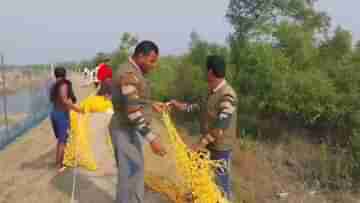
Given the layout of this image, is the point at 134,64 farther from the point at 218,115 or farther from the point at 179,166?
the point at 179,166

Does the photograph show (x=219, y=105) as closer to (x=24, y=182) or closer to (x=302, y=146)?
(x=24, y=182)

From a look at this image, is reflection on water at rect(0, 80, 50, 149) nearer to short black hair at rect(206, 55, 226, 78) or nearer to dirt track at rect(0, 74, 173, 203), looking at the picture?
dirt track at rect(0, 74, 173, 203)

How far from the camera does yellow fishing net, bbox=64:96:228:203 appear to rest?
398cm

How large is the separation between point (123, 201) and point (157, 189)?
51.3 inches

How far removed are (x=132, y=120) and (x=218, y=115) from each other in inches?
33.3

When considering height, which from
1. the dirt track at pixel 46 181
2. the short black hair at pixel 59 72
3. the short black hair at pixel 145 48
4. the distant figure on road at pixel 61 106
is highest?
the short black hair at pixel 145 48

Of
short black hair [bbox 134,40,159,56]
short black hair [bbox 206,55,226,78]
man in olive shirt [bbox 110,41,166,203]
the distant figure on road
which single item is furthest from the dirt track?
short black hair [bbox 134,40,159,56]

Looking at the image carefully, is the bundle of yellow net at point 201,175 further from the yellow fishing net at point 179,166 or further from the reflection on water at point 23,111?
the reflection on water at point 23,111

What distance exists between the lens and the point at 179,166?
14.6ft

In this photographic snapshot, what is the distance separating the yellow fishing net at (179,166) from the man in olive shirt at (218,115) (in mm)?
117

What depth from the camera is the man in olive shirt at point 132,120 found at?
3.57m

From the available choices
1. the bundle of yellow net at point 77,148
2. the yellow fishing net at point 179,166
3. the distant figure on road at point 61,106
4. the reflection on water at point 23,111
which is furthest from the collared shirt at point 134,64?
the reflection on water at point 23,111

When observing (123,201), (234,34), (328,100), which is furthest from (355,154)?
(123,201)

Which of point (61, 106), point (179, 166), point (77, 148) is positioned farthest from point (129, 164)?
point (61, 106)
